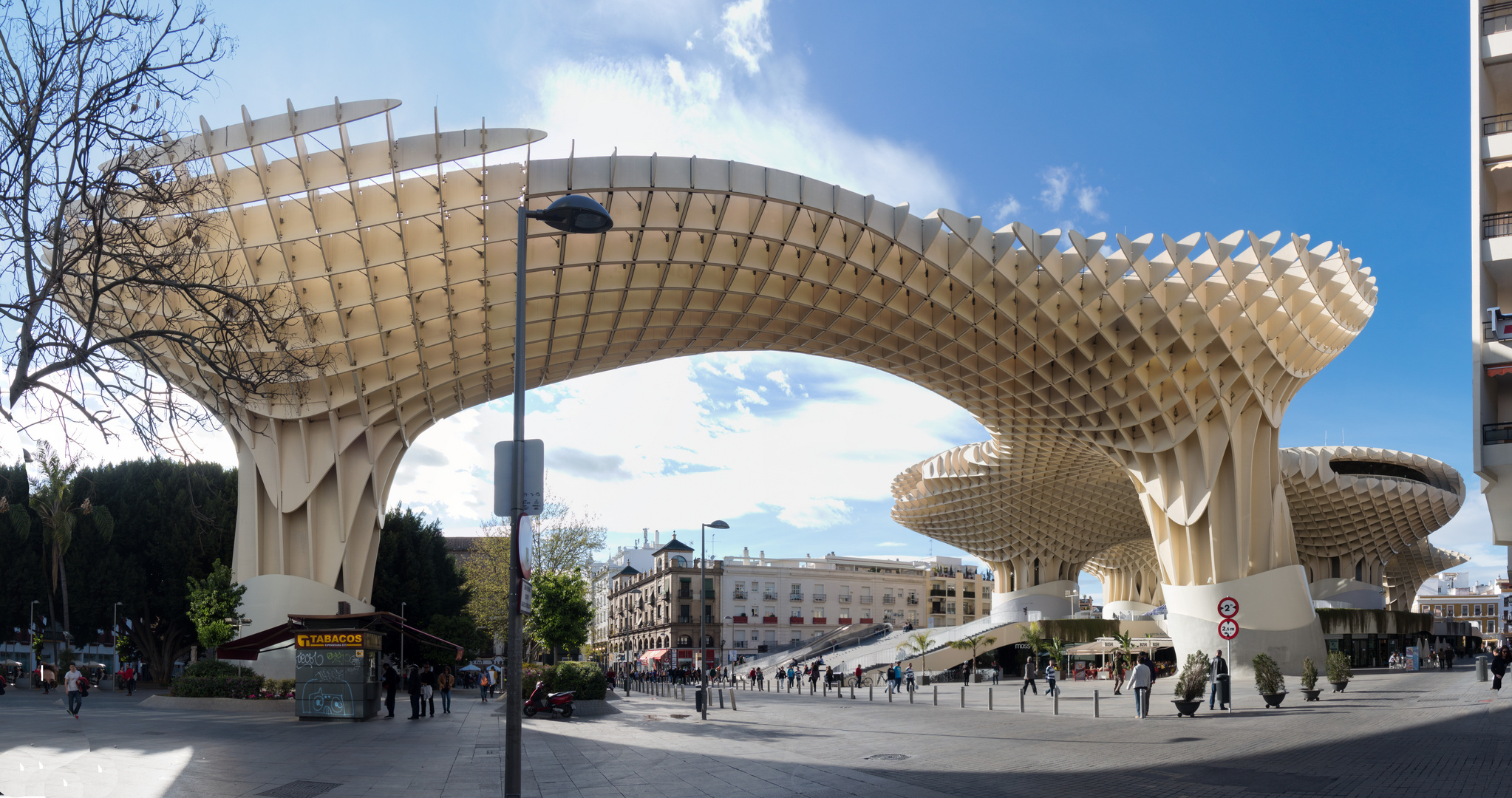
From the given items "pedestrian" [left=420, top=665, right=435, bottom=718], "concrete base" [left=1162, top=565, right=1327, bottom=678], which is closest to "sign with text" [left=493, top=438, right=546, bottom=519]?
"pedestrian" [left=420, top=665, right=435, bottom=718]

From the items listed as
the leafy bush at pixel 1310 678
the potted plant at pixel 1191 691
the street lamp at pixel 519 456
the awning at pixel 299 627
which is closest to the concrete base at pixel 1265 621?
the leafy bush at pixel 1310 678

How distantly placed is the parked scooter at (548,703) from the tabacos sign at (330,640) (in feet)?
18.8

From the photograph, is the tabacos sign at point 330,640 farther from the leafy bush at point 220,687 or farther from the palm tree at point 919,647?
the palm tree at point 919,647

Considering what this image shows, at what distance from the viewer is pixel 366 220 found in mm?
31328

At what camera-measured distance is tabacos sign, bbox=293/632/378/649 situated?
97.7ft

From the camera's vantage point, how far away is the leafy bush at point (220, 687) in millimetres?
34844

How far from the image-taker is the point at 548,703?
32562 millimetres

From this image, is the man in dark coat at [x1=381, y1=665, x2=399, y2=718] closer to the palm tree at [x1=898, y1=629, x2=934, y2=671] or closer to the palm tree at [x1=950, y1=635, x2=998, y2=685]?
the palm tree at [x1=898, y1=629, x2=934, y2=671]

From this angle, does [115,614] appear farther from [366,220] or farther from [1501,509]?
[1501,509]

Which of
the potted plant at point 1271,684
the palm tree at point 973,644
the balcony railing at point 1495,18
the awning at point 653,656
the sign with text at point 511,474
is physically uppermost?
the balcony railing at point 1495,18

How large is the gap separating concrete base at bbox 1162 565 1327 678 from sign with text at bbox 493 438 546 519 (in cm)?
3981

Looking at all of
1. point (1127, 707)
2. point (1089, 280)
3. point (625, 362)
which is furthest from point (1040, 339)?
point (625, 362)

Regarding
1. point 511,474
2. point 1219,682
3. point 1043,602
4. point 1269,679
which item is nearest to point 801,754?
point 511,474

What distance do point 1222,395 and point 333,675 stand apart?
37526mm
